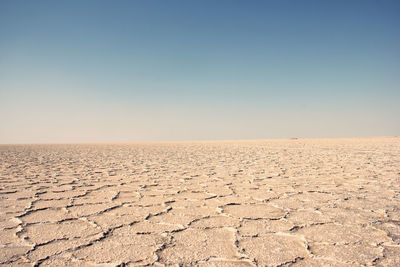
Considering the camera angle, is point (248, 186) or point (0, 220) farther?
point (248, 186)

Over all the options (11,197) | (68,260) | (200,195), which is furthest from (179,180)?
(68,260)

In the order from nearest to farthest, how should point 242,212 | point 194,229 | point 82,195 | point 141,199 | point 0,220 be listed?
1. point 194,229
2. point 0,220
3. point 242,212
4. point 141,199
5. point 82,195

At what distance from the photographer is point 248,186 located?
2.98 meters

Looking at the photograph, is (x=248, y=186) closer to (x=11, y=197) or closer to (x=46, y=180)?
(x=11, y=197)

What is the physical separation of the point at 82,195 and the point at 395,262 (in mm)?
2412

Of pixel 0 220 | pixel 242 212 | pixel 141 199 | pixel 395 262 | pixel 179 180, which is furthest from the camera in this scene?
pixel 179 180

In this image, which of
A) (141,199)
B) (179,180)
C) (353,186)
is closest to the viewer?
(141,199)

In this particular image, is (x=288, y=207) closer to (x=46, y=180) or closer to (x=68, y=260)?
(x=68, y=260)

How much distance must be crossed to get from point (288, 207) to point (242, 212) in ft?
1.29

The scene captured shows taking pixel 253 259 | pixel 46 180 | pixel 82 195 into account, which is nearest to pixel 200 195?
pixel 82 195

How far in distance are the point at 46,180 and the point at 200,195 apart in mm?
2168

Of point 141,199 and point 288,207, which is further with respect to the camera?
point 141,199

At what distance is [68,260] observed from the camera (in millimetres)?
1229

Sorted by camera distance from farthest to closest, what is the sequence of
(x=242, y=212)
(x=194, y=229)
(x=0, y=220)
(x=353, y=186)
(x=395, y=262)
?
(x=353, y=186) < (x=242, y=212) < (x=0, y=220) < (x=194, y=229) < (x=395, y=262)
